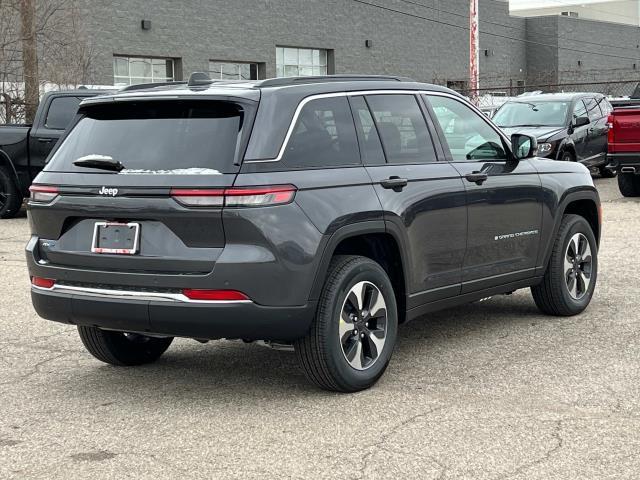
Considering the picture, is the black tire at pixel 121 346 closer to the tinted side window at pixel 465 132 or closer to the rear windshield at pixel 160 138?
the rear windshield at pixel 160 138

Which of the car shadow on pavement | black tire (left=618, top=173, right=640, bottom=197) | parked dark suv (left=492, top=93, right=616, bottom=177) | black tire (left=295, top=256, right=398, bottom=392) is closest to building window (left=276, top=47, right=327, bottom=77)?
parked dark suv (left=492, top=93, right=616, bottom=177)

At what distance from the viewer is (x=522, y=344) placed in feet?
23.8

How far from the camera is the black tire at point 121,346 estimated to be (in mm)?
6719

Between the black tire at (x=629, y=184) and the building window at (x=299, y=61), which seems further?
the building window at (x=299, y=61)

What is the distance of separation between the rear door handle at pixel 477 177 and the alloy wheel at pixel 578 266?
131 centimetres

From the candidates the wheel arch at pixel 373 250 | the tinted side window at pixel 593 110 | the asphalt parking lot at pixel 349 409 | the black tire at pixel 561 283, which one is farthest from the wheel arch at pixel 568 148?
the wheel arch at pixel 373 250

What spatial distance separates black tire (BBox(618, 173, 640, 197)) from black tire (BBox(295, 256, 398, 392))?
43.5 ft

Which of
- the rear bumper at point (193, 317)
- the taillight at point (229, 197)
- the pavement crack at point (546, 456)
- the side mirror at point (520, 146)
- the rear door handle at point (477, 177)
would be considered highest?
the side mirror at point (520, 146)

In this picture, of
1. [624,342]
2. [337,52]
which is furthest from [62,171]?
[337,52]

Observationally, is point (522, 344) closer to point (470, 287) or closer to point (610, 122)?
point (470, 287)

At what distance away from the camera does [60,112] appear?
16562 millimetres

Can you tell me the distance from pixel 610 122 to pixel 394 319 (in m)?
11.9

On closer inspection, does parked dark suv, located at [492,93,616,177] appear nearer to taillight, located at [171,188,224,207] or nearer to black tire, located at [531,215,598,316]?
black tire, located at [531,215,598,316]

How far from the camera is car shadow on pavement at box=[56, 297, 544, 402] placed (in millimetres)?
6219
